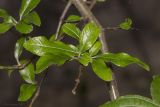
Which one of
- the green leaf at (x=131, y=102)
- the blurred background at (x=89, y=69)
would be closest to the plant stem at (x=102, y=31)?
the green leaf at (x=131, y=102)

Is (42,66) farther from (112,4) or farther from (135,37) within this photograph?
(112,4)

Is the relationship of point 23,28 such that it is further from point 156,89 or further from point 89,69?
point 89,69

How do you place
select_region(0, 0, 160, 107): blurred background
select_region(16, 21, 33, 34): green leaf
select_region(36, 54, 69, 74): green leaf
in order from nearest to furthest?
1. select_region(36, 54, 69, 74): green leaf
2. select_region(16, 21, 33, 34): green leaf
3. select_region(0, 0, 160, 107): blurred background

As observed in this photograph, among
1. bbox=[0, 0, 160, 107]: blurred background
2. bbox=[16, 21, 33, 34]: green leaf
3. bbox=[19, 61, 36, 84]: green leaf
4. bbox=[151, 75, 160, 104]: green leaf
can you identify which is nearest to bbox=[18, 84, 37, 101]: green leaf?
bbox=[19, 61, 36, 84]: green leaf

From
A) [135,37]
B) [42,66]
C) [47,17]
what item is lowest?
[135,37]

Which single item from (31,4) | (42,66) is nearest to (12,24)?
(31,4)

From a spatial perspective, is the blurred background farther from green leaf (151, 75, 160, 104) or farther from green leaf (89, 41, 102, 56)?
green leaf (89, 41, 102, 56)

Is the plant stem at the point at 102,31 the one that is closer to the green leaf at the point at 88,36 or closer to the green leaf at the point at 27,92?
the green leaf at the point at 88,36

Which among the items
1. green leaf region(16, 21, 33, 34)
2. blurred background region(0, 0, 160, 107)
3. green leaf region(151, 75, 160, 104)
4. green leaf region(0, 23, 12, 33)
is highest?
green leaf region(0, 23, 12, 33)
